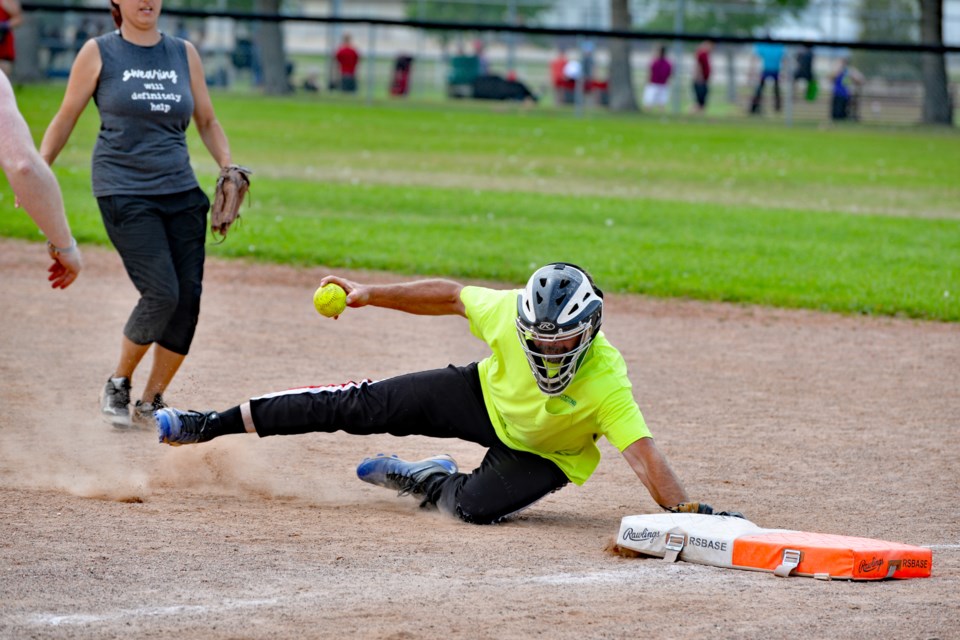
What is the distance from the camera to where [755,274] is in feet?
40.8

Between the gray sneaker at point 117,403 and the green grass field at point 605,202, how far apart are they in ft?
16.5

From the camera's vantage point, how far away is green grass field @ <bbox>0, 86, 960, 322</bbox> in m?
12.3

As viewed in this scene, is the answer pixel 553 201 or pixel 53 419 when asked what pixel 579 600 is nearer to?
pixel 53 419

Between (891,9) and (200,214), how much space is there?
38.1 metres

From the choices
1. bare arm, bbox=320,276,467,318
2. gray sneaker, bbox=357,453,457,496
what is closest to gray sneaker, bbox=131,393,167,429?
gray sneaker, bbox=357,453,457,496

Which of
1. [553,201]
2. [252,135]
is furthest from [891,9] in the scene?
[553,201]

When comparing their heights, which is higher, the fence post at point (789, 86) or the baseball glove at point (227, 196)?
the baseball glove at point (227, 196)

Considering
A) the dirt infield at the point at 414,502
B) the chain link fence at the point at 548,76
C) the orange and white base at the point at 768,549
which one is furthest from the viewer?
the chain link fence at the point at 548,76

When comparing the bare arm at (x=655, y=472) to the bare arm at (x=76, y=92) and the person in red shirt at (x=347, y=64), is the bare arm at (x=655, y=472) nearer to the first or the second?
the bare arm at (x=76, y=92)

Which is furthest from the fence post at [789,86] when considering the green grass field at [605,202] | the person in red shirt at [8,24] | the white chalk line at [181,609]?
Answer: the white chalk line at [181,609]

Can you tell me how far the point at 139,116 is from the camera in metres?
6.77

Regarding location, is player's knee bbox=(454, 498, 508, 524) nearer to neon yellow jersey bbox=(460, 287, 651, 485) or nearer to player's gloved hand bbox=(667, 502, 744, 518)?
neon yellow jersey bbox=(460, 287, 651, 485)

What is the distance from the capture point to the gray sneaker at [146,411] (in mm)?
7141

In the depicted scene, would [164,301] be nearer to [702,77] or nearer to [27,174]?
[27,174]
